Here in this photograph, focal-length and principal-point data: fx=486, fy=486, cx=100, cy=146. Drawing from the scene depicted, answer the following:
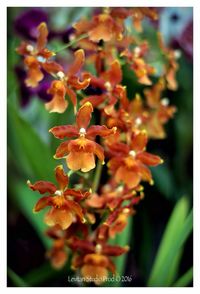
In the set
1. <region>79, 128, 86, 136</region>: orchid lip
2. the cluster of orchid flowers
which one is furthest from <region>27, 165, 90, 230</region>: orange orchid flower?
<region>79, 128, 86, 136</region>: orchid lip

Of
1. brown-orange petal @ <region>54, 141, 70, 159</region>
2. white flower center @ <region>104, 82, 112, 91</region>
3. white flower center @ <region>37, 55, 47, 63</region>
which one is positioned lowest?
brown-orange petal @ <region>54, 141, 70, 159</region>

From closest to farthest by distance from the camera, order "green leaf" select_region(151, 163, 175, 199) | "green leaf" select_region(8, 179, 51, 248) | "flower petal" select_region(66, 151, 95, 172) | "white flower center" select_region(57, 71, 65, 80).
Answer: "flower petal" select_region(66, 151, 95, 172) → "white flower center" select_region(57, 71, 65, 80) → "green leaf" select_region(8, 179, 51, 248) → "green leaf" select_region(151, 163, 175, 199)

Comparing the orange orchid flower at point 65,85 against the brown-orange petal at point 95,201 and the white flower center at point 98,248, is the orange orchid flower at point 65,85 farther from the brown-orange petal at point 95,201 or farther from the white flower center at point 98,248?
the white flower center at point 98,248

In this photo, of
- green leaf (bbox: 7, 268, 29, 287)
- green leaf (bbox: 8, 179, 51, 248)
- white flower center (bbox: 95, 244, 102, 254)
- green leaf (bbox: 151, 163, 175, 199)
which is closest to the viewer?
white flower center (bbox: 95, 244, 102, 254)

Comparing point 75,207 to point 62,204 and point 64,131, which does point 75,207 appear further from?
point 64,131

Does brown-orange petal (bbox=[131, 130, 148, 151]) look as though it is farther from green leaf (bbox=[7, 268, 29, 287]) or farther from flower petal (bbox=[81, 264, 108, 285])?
green leaf (bbox=[7, 268, 29, 287])

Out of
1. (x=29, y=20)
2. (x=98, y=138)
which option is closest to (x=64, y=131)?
(x=98, y=138)

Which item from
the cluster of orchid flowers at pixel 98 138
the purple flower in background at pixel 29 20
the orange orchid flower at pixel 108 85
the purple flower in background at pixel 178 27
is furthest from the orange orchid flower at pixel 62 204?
the purple flower in background at pixel 178 27
